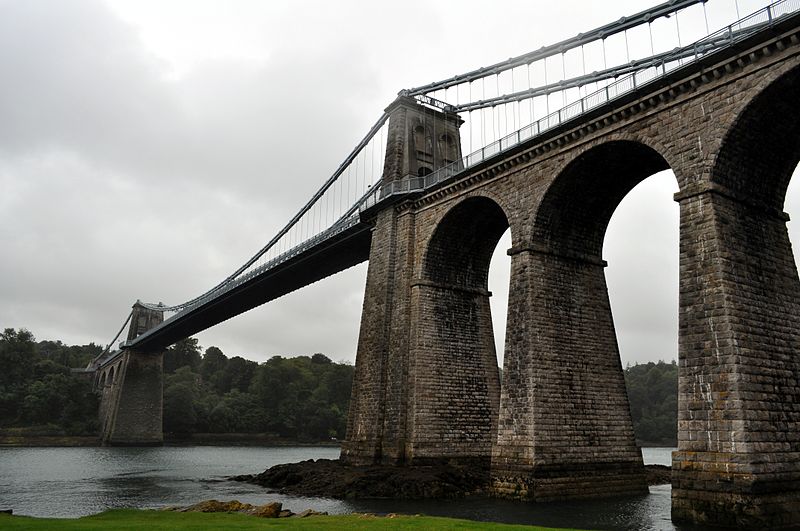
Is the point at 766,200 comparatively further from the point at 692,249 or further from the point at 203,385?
the point at 203,385

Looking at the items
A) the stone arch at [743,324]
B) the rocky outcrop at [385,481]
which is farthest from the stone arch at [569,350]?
the stone arch at [743,324]

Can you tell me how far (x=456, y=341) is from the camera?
88.0 ft

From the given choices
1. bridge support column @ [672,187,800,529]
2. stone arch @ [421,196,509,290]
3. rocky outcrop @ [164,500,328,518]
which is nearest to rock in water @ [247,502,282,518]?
rocky outcrop @ [164,500,328,518]

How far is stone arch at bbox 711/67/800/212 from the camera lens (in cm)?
1585

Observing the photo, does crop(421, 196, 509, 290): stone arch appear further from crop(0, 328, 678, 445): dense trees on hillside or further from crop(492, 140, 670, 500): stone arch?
crop(0, 328, 678, 445): dense trees on hillside

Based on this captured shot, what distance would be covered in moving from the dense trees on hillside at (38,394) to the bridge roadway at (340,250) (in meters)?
9.44

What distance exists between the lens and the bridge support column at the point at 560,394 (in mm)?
19344

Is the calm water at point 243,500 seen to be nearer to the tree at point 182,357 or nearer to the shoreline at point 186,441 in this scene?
the shoreline at point 186,441

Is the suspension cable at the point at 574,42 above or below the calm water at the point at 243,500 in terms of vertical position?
above

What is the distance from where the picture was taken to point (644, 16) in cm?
2081

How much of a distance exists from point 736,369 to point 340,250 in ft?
88.7

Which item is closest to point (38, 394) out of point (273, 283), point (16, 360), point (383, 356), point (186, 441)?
point (16, 360)

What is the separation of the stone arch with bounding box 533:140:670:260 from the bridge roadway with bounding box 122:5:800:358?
136cm

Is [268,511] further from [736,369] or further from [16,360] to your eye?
[16,360]
